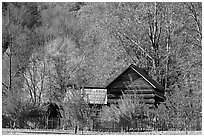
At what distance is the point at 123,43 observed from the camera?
2905 cm

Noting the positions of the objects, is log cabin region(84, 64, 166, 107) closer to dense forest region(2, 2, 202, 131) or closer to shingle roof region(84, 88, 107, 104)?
shingle roof region(84, 88, 107, 104)

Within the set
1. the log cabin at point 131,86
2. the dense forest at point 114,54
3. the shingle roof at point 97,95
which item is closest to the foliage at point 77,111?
the dense forest at point 114,54

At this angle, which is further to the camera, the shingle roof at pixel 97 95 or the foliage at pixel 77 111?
the shingle roof at pixel 97 95

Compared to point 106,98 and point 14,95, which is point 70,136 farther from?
point 106,98

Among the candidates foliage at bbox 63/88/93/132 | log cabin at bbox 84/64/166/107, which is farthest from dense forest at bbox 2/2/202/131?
foliage at bbox 63/88/93/132

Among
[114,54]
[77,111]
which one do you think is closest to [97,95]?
[114,54]

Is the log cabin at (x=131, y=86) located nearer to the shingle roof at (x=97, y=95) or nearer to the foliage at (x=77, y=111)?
the shingle roof at (x=97, y=95)

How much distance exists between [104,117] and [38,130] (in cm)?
299

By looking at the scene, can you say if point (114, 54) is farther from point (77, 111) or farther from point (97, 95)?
point (77, 111)

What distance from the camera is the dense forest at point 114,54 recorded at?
22669 millimetres

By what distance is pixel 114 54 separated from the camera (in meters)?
28.6

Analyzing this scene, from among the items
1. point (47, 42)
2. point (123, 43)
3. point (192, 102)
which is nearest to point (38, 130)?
point (192, 102)

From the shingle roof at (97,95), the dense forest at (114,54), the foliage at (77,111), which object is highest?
the dense forest at (114,54)

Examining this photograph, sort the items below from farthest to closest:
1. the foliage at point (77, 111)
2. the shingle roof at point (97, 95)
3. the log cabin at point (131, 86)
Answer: the shingle roof at point (97, 95), the log cabin at point (131, 86), the foliage at point (77, 111)
